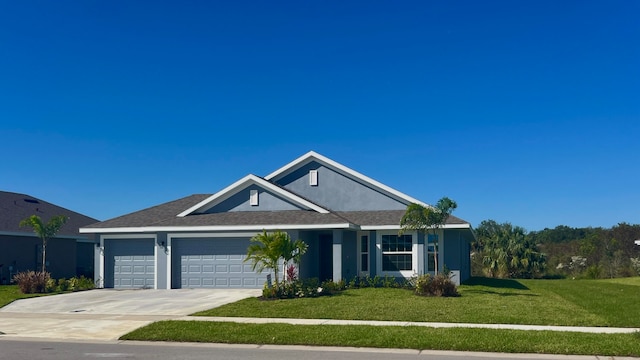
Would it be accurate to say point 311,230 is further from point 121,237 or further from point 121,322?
point 121,322

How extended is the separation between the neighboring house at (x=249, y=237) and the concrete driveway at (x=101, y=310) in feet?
3.98

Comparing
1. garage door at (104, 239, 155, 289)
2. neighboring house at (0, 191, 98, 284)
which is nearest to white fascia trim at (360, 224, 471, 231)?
garage door at (104, 239, 155, 289)

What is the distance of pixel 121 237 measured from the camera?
2695 centimetres

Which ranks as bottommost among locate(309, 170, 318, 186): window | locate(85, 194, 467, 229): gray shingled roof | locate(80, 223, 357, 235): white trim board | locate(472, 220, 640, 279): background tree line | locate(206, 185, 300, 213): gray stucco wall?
locate(472, 220, 640, 279): background tree line

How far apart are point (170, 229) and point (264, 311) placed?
9.28 metres

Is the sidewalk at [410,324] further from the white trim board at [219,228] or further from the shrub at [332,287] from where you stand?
the white trim board at [219,228]

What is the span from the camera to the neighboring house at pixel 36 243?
31.4 meters

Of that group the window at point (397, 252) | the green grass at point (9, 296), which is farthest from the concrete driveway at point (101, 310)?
the window at point (397, 252)

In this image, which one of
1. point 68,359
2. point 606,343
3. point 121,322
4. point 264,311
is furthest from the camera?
Result: point 264,311

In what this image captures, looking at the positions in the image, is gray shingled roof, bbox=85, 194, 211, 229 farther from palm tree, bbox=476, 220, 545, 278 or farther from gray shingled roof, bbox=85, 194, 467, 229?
palm tree, bbox=476, 220, 545, 278

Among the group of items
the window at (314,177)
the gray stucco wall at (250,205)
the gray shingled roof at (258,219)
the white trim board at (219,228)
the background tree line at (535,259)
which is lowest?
the background tree line at (535,259)

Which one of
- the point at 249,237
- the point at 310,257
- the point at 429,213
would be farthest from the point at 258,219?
the point at 429,213

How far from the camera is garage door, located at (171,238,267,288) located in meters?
25.3

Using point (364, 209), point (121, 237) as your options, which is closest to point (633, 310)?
point (364, 209)
